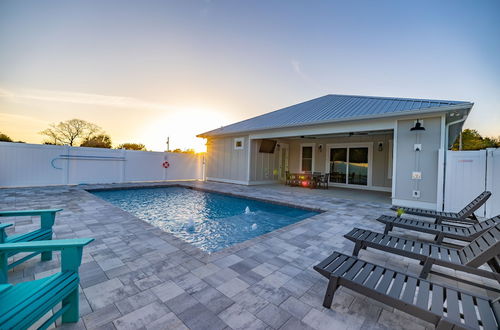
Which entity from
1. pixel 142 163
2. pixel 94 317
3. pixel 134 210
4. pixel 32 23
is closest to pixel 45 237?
pixel 94 317

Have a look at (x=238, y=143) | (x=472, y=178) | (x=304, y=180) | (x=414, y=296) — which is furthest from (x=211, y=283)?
(x=238, y=143)

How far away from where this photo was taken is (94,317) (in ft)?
5.54

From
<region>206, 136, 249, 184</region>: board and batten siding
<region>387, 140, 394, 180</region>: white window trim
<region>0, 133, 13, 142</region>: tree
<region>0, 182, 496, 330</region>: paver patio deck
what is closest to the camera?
<region>0, 182, 496, 330</region>: paver patio deck

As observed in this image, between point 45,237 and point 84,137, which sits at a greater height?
point 84,137

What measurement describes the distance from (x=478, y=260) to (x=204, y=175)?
1325 cm

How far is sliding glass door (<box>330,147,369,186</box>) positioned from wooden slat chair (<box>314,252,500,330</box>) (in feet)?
32.5

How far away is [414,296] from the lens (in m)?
1.62

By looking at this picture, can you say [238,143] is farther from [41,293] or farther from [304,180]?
[41,293]

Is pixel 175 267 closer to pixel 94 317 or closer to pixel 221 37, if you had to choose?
pixel 94 317

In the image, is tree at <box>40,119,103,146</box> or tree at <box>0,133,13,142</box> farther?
tree at <box>40,119,103,146</box>

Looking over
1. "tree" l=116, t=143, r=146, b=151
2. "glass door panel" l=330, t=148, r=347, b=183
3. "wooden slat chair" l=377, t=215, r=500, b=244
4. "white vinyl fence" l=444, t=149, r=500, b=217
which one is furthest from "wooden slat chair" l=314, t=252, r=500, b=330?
"tree" l=116, t=143, r=146, b=151

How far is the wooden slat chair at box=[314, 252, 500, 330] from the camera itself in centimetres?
143

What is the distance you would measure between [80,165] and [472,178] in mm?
14746

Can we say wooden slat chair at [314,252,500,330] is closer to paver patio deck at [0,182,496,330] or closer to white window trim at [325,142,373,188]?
paver patio deck at [0,182,496,330]
